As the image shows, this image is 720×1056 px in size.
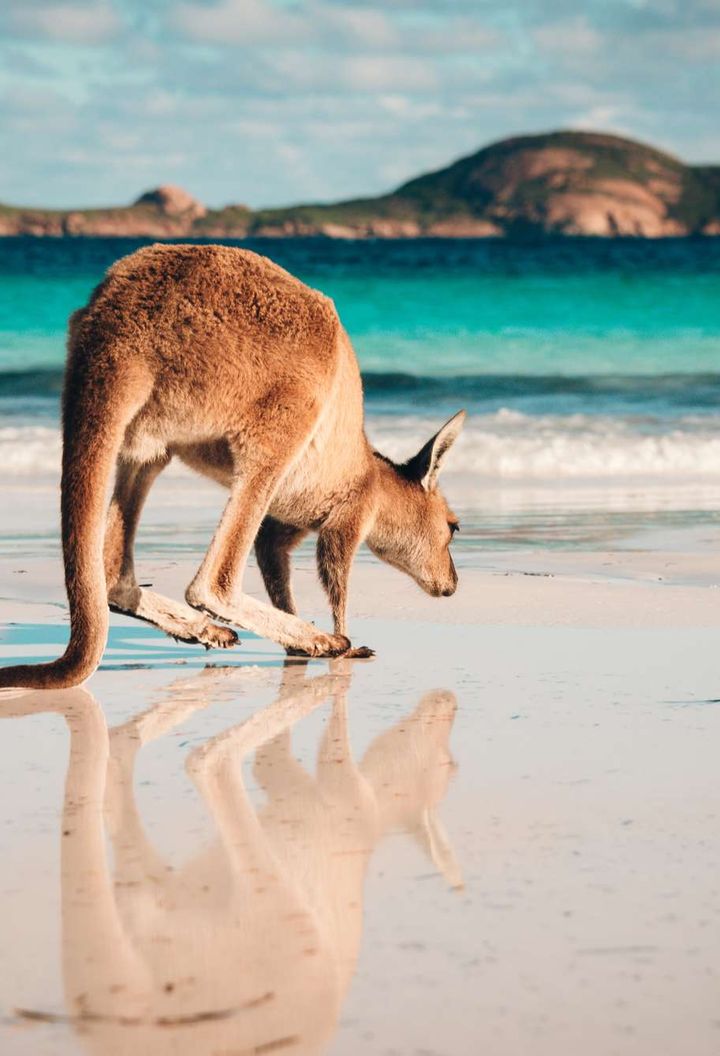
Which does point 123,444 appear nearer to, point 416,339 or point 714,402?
point 714,402

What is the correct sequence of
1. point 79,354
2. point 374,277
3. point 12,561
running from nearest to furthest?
point 79,354, point 12,561, point 374,277

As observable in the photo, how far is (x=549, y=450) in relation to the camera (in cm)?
1157

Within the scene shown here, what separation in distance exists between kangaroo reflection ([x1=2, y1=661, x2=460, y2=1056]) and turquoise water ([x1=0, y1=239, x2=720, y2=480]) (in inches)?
291

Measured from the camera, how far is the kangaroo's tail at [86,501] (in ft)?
12.7

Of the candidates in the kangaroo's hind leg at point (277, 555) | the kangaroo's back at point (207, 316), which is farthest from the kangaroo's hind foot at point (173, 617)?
the kangaroo's back at point (207, 316)

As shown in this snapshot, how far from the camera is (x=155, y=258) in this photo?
172 inches

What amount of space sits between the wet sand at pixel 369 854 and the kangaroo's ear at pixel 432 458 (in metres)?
0.83

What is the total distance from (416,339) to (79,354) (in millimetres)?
25490

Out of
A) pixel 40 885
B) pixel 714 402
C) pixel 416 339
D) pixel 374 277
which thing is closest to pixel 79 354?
pixel 40 885

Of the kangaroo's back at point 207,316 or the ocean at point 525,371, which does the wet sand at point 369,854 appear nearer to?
the kangaroo's back at point 207,316

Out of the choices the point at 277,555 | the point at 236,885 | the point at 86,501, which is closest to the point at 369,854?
the point at 236,885

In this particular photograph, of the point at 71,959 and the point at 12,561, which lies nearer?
the point at 71,959

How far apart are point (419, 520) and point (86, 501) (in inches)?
66.6

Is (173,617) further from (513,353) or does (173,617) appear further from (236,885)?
(513,353)
